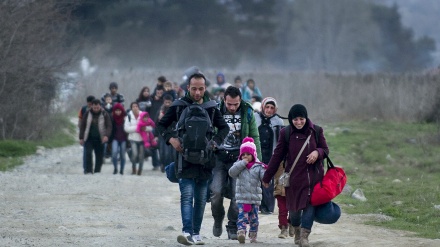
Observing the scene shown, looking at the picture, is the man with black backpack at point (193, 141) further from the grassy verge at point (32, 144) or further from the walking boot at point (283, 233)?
the grassy verge at point (32, 144)

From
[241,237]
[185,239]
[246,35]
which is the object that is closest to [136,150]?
[241,237]

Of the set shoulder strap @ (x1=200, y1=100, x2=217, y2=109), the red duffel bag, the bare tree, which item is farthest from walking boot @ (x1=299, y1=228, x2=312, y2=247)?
the bare tree

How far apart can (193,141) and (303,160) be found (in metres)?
1.18

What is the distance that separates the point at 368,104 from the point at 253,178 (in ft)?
79.0

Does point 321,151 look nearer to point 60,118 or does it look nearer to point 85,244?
point 85,244

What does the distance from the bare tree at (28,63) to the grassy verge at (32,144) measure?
0.57 metres

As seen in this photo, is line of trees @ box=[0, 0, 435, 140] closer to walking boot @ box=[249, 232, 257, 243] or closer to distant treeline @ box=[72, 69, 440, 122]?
distant treeline @ box=[72, 69, 440, 122]

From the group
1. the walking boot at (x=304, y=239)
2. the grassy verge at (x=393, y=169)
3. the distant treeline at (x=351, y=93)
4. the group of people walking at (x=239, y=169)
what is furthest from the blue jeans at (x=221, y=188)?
the distant treeline at (x=351, y=93)

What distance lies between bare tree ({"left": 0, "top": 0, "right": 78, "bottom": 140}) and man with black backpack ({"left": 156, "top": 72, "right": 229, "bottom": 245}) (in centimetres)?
1690

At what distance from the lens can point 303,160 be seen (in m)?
12.5

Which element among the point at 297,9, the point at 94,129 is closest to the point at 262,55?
the point at 297,9

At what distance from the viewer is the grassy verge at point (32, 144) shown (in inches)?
1103

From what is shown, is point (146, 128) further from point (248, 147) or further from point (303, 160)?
point (303, 160)

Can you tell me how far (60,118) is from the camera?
124ft
